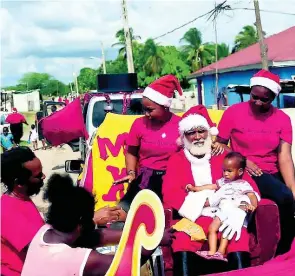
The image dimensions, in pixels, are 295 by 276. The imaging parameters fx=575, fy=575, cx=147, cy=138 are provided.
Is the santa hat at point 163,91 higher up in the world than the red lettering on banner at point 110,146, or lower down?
higher up

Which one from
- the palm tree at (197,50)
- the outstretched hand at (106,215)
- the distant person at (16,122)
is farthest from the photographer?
the palm tree at (197,50)

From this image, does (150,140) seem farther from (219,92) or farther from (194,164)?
(219,92)

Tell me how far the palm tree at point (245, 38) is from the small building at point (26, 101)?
26.8 m

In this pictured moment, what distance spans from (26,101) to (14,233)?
229 feet

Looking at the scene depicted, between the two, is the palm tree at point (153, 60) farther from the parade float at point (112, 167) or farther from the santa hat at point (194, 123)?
the santa hat at point (194, 123)

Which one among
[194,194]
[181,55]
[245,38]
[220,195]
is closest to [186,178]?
[194,194]

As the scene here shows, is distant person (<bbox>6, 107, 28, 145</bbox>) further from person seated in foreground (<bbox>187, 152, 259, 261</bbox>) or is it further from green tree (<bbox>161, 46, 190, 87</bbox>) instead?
green tree (<bbox>161, 46, 190, 87</bbox>)

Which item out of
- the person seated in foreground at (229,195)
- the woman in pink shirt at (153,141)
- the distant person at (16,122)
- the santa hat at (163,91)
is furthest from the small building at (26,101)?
the person seated in foreground at (229,195)

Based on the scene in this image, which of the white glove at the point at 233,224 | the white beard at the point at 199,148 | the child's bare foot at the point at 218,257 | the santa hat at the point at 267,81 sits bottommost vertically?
the child's bare foot at the point at 218,257

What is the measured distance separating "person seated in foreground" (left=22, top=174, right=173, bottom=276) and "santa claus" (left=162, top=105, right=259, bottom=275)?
156 centimetres

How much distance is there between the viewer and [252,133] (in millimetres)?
4980

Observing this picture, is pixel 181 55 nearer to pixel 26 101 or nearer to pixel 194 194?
pixel 26 101

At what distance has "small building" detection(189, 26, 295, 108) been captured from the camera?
23531 millimetres

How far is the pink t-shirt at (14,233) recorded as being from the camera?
2.94 meters
